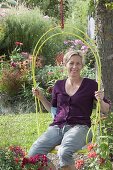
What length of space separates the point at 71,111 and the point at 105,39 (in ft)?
2.85

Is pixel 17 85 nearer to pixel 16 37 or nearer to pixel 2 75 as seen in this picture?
pixel 2 75

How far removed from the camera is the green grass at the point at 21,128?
234 inches

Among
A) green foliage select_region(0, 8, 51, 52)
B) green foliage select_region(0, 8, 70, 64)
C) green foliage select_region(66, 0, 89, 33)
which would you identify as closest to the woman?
green foliage select_region(0, 8, 70, 64)

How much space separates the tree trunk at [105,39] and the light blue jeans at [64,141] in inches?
28.9

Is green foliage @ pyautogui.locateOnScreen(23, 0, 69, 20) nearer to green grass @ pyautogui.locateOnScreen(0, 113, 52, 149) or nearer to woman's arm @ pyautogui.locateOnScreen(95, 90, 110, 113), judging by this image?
green grass @ pyautogui.locateOnScreen(0, 113, 52, 149)

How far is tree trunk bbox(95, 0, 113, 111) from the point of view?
4.56 m

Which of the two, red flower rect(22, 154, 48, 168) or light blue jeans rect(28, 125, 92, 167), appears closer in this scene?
red flower rect(22, 154, 48, 168)

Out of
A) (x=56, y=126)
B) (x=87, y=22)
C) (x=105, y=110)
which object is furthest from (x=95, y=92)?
(x=87, y=22)

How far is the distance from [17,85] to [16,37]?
215 cm

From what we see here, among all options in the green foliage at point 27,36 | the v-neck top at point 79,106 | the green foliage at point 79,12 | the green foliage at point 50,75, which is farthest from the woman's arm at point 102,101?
the green foliage at point 79,12

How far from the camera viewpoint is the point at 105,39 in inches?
181

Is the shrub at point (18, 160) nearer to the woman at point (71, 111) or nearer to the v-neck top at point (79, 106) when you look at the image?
the woman at point (71, 111)

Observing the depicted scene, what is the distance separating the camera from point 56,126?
4250mm

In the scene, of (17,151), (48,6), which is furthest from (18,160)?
(48,6)
